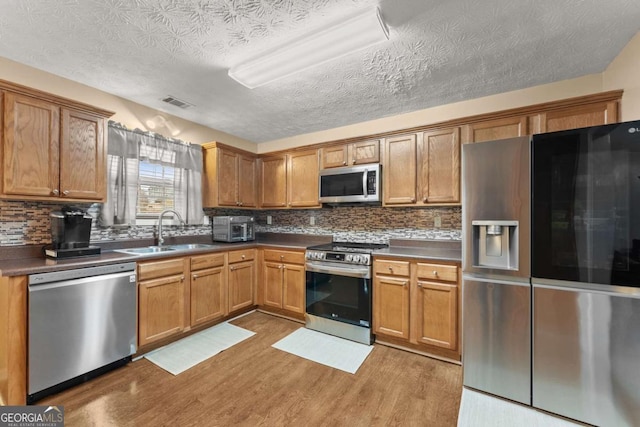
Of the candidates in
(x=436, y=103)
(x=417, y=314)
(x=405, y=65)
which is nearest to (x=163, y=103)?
(x=405, y=65)

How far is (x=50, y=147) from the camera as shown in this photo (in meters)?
2.14

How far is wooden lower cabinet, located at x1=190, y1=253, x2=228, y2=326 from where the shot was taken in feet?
9.32

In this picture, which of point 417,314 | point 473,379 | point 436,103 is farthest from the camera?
point 436,103

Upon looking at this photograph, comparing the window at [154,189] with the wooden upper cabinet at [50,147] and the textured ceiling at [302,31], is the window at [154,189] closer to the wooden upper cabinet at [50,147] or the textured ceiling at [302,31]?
the wooden upper cabinet at [50,147]

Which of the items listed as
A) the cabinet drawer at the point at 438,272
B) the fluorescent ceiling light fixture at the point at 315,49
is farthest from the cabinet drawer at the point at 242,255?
the cabinet drawer at the point at 438,272

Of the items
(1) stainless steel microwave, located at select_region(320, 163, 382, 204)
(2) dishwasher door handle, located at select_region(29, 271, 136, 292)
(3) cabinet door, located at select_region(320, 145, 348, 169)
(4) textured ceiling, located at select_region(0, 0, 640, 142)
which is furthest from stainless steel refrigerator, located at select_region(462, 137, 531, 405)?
A: (2) dishwasher door handle, located at select_region(29, 271, 136, 292)

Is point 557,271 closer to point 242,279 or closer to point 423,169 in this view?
point 423,169

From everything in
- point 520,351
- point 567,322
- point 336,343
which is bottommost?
point 336,343

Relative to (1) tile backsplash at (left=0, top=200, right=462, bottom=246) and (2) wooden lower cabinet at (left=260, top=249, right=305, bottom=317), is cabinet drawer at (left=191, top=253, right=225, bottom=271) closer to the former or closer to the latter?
(2) wooden lower cabinet at (left=260, top=249, right=305, bottom=317)

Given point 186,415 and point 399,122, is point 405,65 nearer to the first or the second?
point 399,122

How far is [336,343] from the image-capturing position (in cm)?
274

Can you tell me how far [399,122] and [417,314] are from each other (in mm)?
2211

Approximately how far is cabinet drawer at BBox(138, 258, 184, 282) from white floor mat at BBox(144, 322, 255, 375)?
0.72 metres

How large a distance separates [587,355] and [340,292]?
1.91 m
